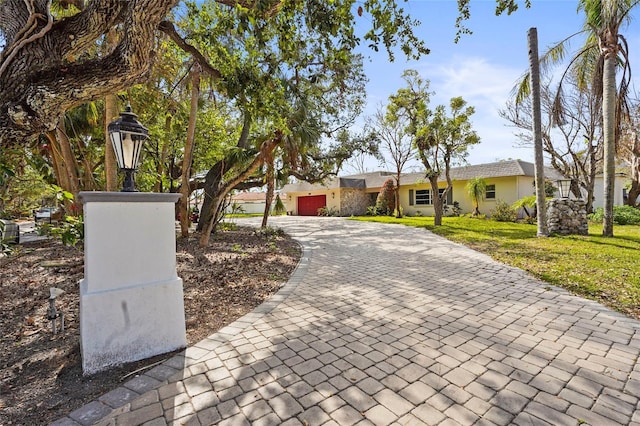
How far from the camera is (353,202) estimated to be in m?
25.8

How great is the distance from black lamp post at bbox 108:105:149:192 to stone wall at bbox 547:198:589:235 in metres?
12.1

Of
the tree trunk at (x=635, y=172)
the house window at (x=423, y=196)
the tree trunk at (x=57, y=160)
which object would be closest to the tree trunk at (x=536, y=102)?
the tree trunk at (x=635, y=172)

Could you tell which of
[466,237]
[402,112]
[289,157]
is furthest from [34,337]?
[402,112]

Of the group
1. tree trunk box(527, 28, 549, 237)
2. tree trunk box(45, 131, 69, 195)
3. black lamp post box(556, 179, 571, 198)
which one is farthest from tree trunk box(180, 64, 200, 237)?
black lamp post box(556, 179, 571, 198)

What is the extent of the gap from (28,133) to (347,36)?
3.84m

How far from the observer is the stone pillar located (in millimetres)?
2652

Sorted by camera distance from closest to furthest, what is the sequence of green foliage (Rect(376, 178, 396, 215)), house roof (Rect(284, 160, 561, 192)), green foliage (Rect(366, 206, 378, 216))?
house roof (Rect(284, 160, 561, 192)), green foliage (Rect(376, 178, 396, 215)), green foliage (Rect(366, 206, 378, 216))

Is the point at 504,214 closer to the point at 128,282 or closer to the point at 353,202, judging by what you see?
the point at 353,202

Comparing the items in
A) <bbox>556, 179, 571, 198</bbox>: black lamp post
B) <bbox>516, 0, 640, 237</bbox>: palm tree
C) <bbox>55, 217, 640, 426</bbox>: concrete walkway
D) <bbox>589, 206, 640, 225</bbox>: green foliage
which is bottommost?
<bbox>55, 217, 640, 426</bbox>: concrete walkway

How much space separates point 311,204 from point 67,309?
976 inches

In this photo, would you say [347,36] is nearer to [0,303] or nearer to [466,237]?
[0,303]

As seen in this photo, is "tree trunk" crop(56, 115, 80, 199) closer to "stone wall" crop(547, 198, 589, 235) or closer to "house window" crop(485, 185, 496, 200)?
"stone wall" crop(547, 198, 589, 235)

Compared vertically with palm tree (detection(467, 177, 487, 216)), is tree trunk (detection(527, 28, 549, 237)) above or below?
above

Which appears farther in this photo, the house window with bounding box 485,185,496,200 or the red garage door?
the red garage door
